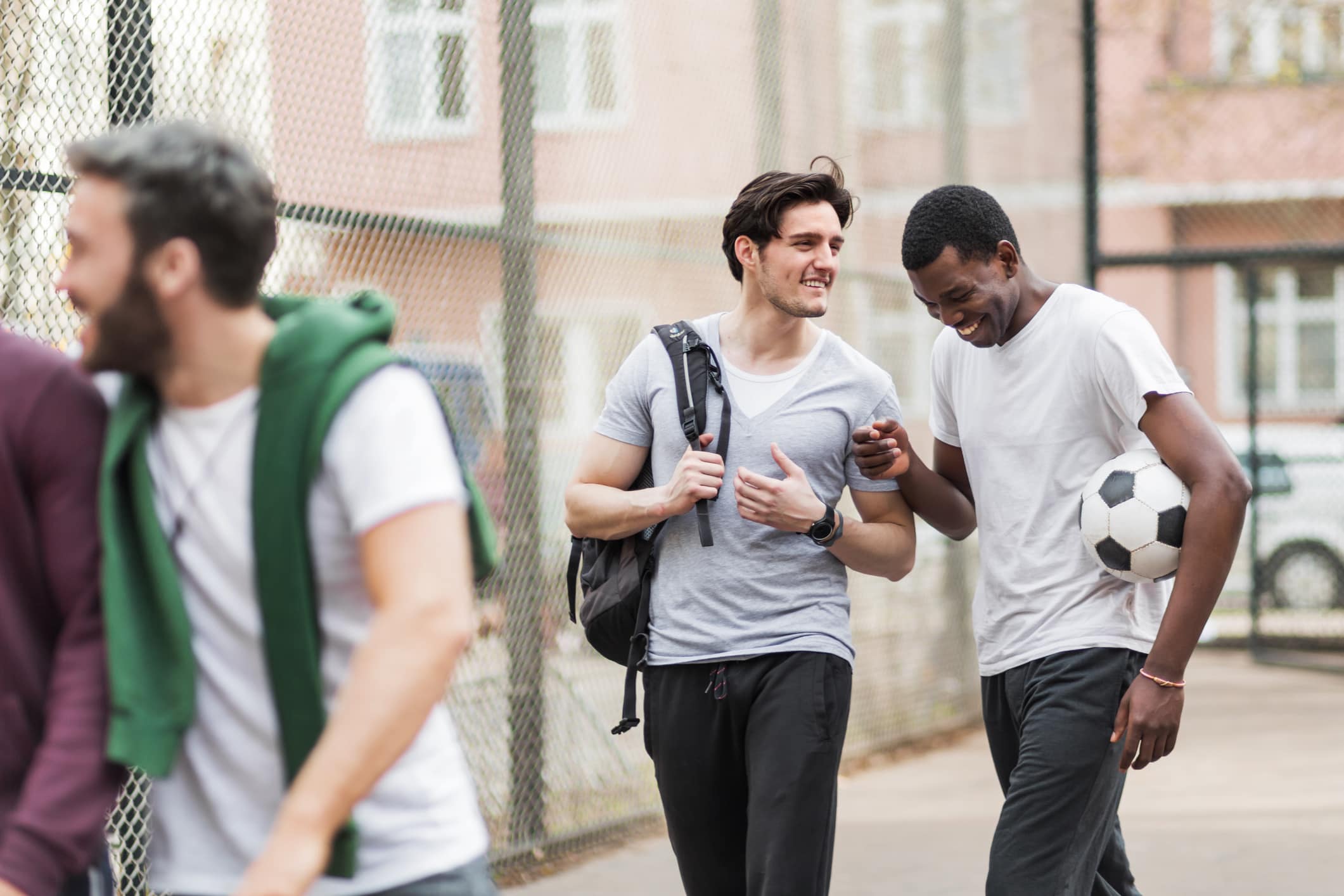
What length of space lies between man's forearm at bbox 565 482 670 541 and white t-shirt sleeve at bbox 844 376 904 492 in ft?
1.49

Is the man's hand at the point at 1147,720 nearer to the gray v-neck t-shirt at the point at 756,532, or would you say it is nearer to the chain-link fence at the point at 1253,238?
the gray v-neck t-shirt at the point at 756,532

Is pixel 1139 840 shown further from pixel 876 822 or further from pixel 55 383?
pixel 55 383

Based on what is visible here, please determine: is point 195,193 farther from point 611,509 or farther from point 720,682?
point 720,682

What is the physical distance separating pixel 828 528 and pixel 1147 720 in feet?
2.58

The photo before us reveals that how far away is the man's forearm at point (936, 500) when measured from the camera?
3.75 metres

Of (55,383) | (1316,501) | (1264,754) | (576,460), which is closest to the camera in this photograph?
(55,383)

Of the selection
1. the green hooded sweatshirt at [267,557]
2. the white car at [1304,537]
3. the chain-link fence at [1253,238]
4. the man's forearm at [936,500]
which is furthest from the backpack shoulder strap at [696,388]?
the white car at [1304,537]

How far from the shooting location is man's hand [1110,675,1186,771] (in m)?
3.21

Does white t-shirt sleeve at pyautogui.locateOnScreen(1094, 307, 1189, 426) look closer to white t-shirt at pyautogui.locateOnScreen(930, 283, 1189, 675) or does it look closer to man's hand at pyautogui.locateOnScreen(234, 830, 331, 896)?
white t-shirt at pyautogui.locateOnScreen(930, 283, 1189, 675)

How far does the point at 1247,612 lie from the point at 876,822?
6907mm

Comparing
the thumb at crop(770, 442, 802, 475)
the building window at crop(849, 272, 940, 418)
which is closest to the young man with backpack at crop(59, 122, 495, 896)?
the thumb at crop(770, 442, 802, 475)

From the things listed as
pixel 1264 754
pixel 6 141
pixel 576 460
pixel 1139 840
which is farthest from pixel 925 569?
pixel 6 141

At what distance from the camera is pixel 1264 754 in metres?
7.93

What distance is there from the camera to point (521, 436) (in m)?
5.71
